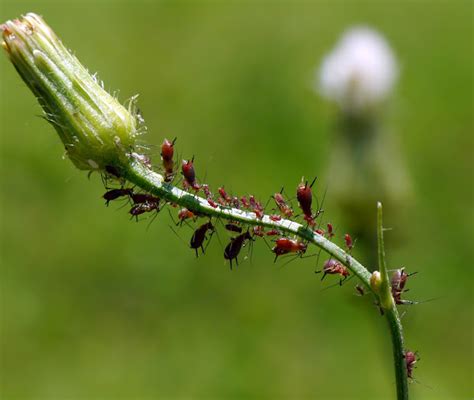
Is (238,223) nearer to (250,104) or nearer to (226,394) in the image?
(226,394)

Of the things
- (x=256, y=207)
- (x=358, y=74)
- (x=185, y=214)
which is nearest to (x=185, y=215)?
(x=185, y=214)

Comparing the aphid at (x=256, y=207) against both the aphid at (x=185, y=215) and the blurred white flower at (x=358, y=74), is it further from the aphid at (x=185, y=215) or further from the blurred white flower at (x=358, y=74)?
the blurred white flower at (x=358, y=74)

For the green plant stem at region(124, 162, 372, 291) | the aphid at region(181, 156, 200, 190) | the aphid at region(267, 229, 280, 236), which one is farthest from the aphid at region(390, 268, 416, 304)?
the aphid at region(181, 156, 200, 190)

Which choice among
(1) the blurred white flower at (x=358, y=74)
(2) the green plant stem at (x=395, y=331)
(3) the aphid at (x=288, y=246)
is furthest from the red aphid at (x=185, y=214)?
(1) the blurred white flower at (x=358, y=74)

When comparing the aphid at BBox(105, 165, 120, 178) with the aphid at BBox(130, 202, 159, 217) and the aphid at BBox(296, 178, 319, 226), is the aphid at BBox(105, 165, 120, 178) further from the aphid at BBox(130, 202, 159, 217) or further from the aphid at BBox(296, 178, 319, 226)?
the aphid at BBox(296, 178, 319, 226)

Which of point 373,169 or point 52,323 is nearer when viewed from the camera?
point 373,169

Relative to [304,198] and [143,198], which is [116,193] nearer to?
[143,198]

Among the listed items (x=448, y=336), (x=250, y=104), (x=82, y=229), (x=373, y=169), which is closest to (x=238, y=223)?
(x=373, y=169)

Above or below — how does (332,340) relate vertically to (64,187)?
below
